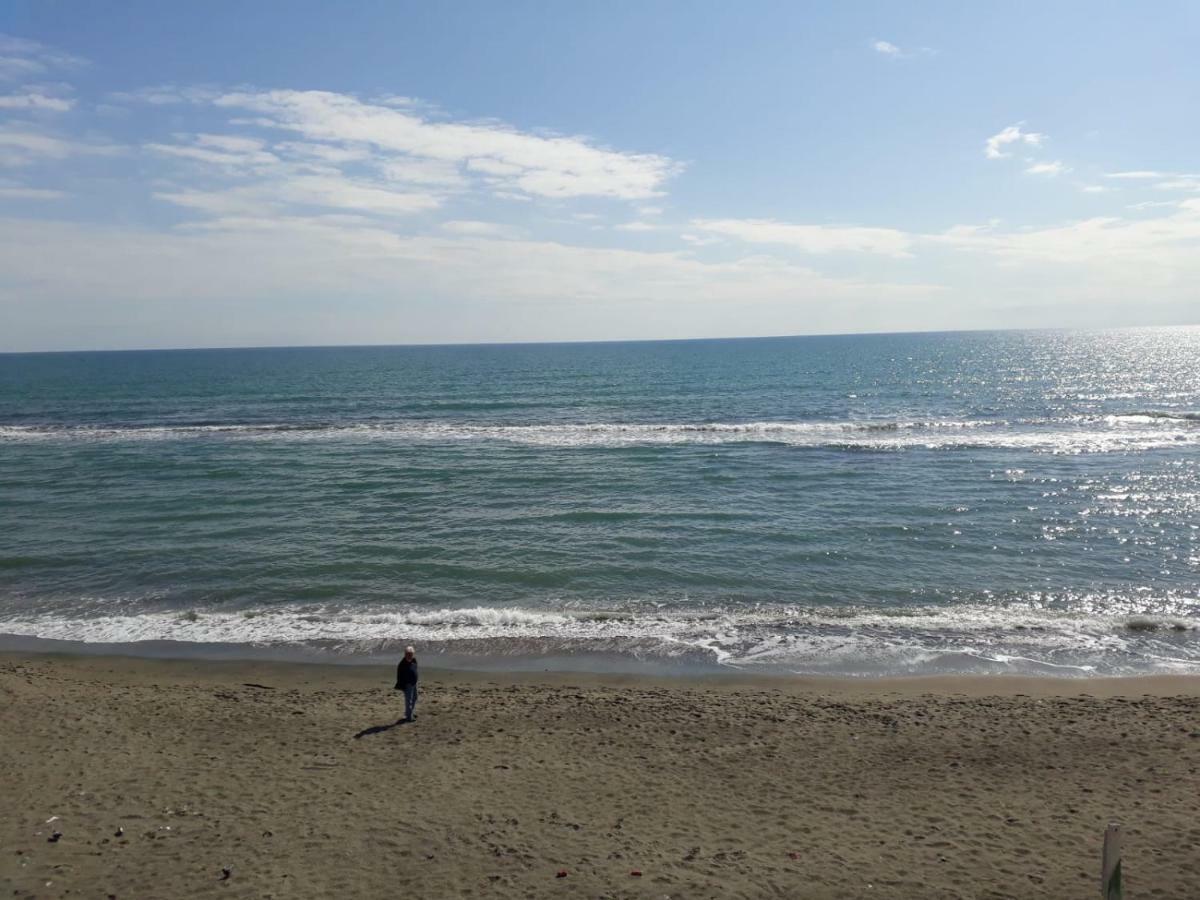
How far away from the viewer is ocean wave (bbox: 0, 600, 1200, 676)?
17.1 meters

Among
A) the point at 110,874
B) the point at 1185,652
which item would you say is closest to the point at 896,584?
the point at 1185,652

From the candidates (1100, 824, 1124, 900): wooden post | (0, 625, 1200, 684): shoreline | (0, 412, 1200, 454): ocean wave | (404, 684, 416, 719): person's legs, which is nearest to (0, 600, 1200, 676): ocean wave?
(0, 625, 1200, 684): shoreline

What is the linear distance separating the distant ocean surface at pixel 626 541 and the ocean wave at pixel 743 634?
9cm

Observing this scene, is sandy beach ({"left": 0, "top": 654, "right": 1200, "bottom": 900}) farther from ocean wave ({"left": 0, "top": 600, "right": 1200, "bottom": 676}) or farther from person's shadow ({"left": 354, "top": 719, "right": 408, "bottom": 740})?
ocean wave ({"left": 0, "top": 600, "right": 1200, "bottom": 676})

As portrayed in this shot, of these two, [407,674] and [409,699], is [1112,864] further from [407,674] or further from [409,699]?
[409,699]

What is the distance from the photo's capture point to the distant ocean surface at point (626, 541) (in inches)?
727

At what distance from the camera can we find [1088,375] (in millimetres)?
97250

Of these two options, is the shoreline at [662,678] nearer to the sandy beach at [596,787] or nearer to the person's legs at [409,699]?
the sandy beach at [596,787]

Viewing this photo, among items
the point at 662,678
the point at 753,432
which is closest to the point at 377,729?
the point at 662,678

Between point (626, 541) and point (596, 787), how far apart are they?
14.5 metres

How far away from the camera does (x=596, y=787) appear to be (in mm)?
11477

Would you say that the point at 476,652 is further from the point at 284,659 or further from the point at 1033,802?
the point at 1033,802

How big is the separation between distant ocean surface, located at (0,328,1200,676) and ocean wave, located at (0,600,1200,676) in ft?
0.28

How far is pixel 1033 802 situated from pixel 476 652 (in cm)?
1129
